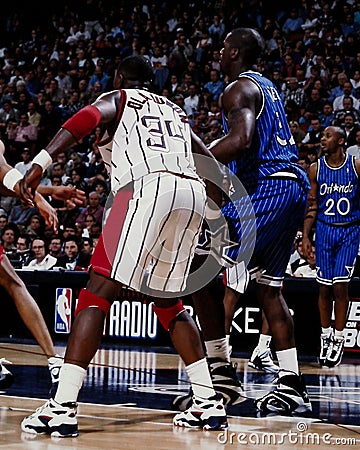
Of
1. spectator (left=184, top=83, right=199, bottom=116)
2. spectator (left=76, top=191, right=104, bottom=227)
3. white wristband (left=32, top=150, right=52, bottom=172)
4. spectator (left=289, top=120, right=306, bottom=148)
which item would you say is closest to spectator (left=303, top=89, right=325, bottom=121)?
spectator (left=289, top=120, right=306, bottom=148)

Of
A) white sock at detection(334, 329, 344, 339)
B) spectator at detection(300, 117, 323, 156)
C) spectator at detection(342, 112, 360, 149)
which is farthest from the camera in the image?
spectator at detection(300, 117, 323, 156)

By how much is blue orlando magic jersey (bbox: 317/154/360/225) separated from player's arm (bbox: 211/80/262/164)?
3302mm

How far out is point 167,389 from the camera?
222 inches

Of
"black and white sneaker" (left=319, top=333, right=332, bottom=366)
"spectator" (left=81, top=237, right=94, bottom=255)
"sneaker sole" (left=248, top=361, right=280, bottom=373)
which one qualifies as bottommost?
"sneaker sole" (left=248, top=361, right=280, bottom=373)

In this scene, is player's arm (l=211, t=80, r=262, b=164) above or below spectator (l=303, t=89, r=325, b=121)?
below

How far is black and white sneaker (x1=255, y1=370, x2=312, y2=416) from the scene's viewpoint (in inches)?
185

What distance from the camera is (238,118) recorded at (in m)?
4.55

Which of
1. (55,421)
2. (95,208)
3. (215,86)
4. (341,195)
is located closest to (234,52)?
(55,421)

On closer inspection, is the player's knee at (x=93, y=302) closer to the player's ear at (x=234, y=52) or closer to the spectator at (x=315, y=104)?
the player's ear at (x=234, y=52)

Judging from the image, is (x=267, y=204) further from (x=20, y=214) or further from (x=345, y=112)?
(x=20, y=214)

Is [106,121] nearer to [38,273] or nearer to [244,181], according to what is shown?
[244,181]

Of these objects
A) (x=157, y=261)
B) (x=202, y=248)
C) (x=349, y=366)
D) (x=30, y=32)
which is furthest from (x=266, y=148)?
(x=30, y=32)

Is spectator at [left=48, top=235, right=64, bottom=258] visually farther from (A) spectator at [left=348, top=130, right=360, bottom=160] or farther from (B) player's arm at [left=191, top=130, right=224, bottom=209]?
(B) player's arm at [left=191, top=130, right=224, bottom=209]

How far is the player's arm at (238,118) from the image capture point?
174 inches
